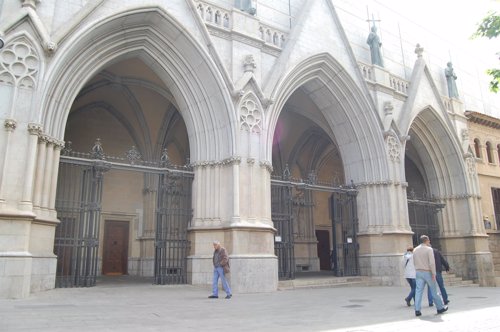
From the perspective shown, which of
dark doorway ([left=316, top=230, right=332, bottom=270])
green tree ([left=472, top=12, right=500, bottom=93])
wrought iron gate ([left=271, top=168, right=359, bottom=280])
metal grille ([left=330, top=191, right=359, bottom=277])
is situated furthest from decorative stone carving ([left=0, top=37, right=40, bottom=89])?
dark doorway ([left=316, top=230, right=332, bottom=270])

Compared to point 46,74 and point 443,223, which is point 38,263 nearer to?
point 46,74

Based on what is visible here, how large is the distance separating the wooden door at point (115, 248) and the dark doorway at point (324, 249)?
11.0m

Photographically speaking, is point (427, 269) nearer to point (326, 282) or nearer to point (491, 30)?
point (491, 30)

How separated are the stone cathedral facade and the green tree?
6.08m

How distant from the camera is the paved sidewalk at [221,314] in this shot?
235 inches

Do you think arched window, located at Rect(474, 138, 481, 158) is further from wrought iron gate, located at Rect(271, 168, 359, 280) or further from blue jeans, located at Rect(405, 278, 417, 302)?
blue jeans, located at Rect(405, 278, 417, 302)

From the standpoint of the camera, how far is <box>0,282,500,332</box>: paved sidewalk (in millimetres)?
5965

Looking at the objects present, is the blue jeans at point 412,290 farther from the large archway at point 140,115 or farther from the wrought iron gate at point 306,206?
the large archway at point 140,115

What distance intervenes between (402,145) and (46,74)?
13509mm

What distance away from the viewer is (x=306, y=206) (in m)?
15.9

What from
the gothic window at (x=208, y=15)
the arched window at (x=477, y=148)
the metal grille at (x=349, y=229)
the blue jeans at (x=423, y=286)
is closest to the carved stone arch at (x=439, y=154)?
the arched window at (x=477, y=148)

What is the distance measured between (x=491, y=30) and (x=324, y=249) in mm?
16920

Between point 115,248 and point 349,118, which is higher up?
point 349,118

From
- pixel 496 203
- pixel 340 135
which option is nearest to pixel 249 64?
pixel 340 135
